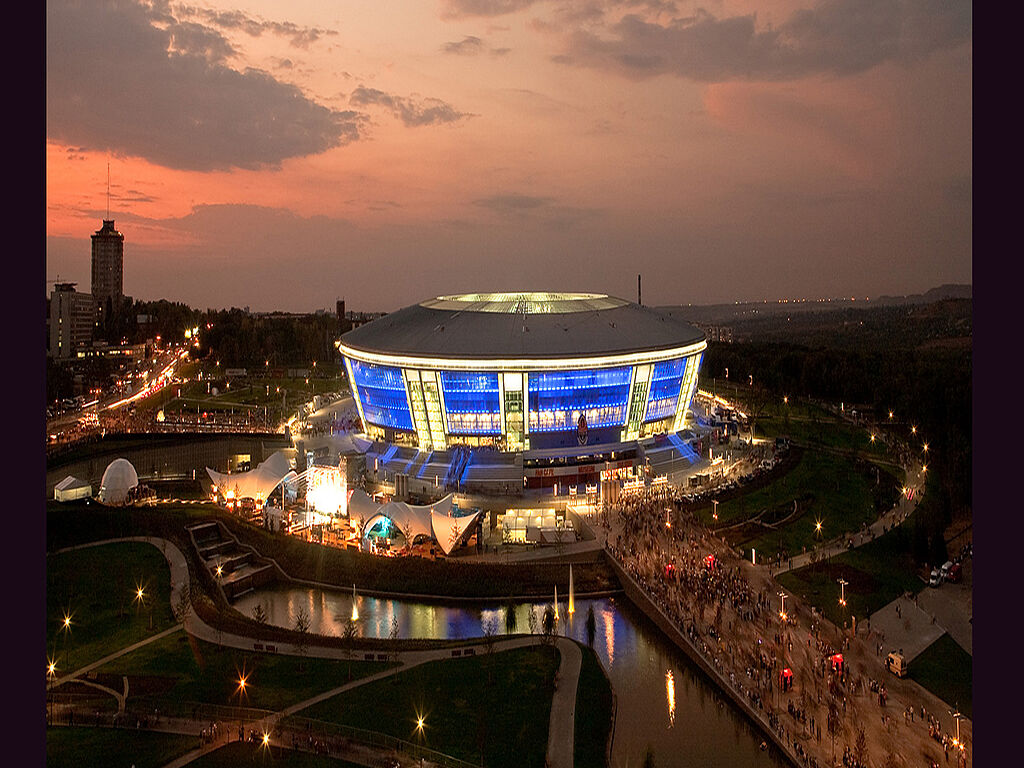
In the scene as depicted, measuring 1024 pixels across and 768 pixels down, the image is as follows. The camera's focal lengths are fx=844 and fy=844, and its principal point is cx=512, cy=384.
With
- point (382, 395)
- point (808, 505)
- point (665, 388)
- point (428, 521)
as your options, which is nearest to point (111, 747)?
point (428, 521)

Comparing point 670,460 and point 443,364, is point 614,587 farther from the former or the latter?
point 443,364

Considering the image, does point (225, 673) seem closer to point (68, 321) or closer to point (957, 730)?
point (957, 730)

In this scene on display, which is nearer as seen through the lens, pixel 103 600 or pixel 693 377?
pixel 103 600

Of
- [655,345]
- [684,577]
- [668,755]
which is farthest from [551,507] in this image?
[668,755]

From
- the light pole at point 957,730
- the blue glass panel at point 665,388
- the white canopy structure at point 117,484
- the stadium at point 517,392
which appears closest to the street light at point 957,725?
the light pole at point 957,730

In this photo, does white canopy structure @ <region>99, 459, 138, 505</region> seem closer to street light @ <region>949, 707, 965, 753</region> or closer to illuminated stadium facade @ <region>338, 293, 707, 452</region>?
illuminated stadium facade @ <region>338, 293, 707, 452</region>

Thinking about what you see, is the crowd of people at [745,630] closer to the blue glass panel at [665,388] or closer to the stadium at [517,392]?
the stadium at [517,392]
